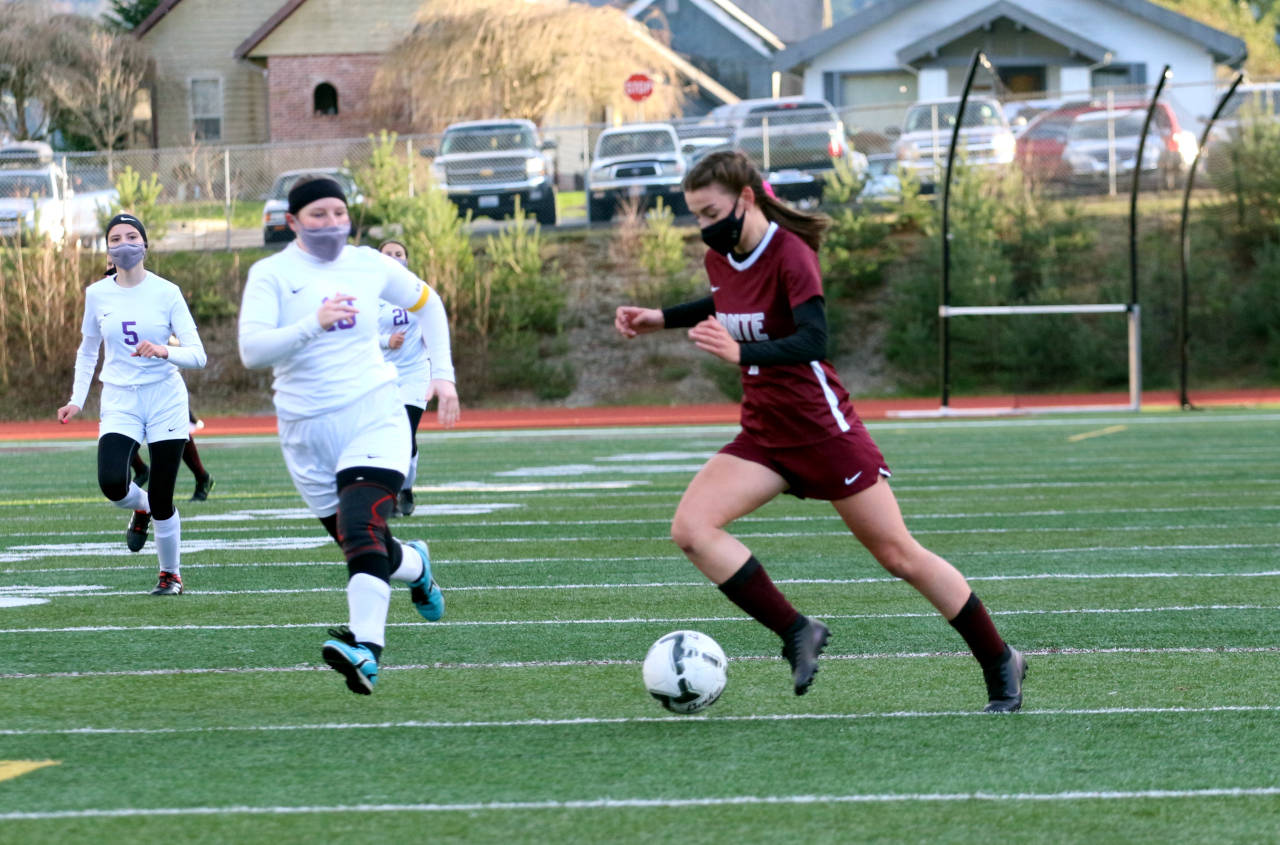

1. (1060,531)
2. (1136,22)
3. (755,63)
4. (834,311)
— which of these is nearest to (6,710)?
(1060,531)

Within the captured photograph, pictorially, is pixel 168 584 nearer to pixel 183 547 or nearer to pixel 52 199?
pixel 183 547

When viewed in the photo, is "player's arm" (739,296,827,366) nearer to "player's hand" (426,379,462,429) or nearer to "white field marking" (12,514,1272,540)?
"player's hand" (426,379,462,429)

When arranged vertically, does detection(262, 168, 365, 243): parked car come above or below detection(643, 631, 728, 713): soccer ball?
above

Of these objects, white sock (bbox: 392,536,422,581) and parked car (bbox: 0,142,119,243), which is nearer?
white sock (bbox: 392,536,422,581)

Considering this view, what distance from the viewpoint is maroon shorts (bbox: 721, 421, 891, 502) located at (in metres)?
5.63

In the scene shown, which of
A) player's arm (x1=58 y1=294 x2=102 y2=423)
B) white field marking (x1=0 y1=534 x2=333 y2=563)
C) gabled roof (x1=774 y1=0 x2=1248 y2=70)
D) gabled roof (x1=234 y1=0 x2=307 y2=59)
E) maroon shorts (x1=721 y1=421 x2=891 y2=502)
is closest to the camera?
maroon shorts (x1=721 y1=421 x2=891 y2=502)

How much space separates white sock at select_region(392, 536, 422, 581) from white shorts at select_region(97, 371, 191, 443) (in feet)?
9.76

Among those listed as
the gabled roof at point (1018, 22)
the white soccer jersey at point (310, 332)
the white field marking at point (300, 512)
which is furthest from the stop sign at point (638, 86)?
the white soccer jersey at point (310, 332)

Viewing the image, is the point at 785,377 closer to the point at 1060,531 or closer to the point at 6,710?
the point at 6,710

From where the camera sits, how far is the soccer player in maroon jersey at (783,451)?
18.6ft

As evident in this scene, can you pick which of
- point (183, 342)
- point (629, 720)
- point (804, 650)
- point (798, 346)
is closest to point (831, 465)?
point (798, 346)

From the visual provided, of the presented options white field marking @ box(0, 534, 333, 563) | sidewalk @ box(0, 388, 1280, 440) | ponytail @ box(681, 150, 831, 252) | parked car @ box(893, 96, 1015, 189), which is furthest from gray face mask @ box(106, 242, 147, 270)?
parked car @ box(893, 96, 1015, 189)

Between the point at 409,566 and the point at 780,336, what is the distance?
6.41 ft

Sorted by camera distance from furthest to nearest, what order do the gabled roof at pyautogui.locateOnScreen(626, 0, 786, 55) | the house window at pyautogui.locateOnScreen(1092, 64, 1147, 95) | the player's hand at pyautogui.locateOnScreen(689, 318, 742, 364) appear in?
the gabled roof at pyautogui.locateOnScreen(626, 0, 786, 55)
the house window at pyautogui.locateOnScreen(1092, 64, 1147, 95)
the player's hand at pyautogui.locateOnScreen(689, 318, 742, 364)
